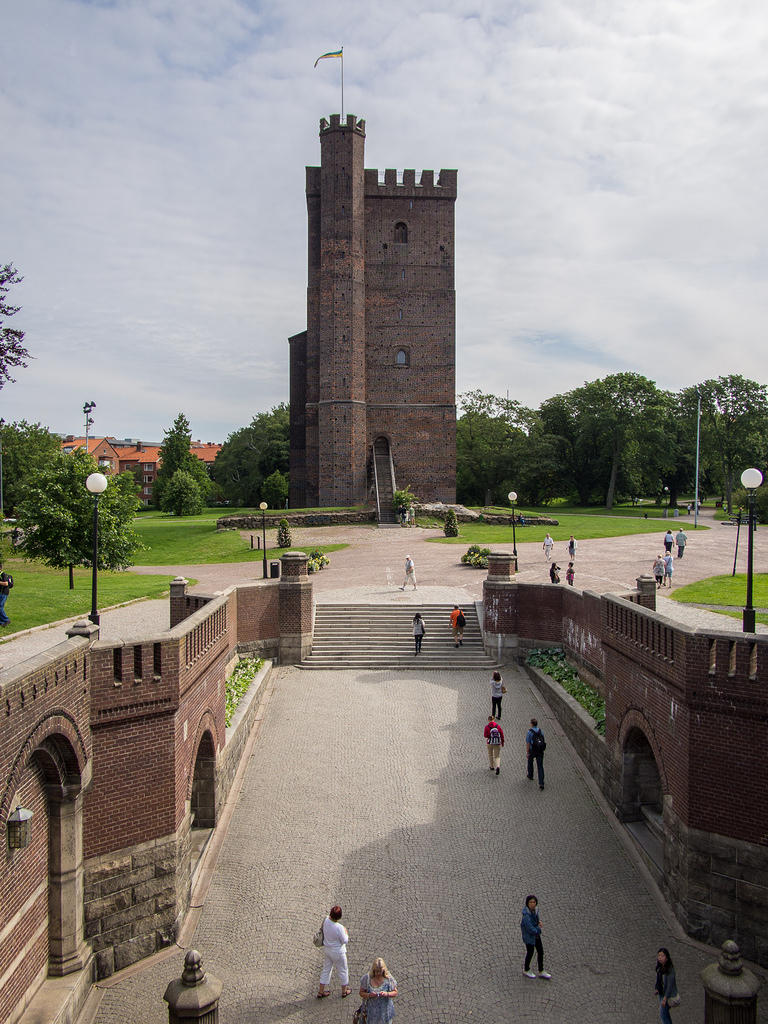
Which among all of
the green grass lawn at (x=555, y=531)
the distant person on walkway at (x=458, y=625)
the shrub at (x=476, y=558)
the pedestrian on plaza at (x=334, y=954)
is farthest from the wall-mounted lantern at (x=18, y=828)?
the green grass lawn at (x=555, y=531)

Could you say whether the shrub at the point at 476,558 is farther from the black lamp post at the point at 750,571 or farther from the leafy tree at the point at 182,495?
the leafy tree at the point at 182,495

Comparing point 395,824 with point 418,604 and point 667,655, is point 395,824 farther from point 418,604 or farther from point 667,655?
point 418,604

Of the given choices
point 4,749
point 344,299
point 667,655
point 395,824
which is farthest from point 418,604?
point 344,299

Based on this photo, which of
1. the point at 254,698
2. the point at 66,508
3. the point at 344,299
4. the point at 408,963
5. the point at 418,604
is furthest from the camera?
the point at 344,299

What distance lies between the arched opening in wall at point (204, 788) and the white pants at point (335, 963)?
168 inches

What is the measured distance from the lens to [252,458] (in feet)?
255

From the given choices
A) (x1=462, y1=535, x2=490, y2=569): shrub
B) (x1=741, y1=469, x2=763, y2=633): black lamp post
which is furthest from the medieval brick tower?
(x1=741, y1=469, x2=763, y2=633): black lamp post

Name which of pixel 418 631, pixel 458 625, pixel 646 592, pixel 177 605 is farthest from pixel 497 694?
pixel 177 605

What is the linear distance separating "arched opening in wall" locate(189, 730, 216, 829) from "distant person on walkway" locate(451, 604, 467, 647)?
10.1m

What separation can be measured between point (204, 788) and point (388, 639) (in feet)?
32.0

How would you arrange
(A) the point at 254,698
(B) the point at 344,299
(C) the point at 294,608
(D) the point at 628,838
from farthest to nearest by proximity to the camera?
(B) the point at 344,299
(C) the point at 294,608
(A) the point at 254,698
(D) the point at 628,838

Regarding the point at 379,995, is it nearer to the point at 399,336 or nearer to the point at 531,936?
the point at 531,936

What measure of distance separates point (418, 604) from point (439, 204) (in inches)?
1380

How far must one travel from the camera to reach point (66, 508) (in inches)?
1071
